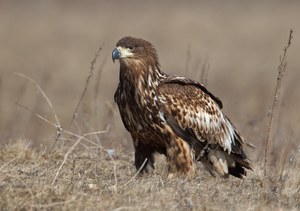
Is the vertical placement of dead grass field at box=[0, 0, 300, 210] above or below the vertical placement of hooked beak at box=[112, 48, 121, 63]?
below

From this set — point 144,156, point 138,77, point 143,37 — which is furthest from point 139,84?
point 143,37

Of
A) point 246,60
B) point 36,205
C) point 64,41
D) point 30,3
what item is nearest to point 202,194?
point 36,205

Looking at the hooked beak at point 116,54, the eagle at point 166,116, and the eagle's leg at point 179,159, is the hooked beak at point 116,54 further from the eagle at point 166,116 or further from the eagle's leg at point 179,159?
the eagle's leg at point 179,159

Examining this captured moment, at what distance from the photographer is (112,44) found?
25.5 metres

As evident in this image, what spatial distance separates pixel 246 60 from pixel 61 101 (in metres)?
6.45

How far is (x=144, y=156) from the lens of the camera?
885 cm

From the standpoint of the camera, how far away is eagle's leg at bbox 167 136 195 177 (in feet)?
28.3

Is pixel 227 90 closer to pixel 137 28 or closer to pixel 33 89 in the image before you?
pixel 33 89

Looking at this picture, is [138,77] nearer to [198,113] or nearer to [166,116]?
[166,116]

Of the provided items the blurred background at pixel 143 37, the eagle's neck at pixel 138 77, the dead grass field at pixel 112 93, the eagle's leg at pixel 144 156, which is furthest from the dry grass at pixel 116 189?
the blurred background at pixel 143 37

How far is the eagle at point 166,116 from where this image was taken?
857cm

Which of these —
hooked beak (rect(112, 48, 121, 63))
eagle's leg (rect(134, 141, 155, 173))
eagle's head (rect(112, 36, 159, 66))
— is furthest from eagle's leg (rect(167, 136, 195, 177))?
hooked beak (rect(112, 48, 121, 63))

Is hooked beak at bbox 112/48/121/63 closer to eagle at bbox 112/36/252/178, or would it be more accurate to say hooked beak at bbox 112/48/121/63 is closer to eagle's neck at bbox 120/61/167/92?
eagle at bbox 112/36/252/178

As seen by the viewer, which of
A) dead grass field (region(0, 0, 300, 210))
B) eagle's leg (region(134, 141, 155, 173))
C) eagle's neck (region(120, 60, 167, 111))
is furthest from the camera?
eagle's leg (region(134, 141, 155, 173))
